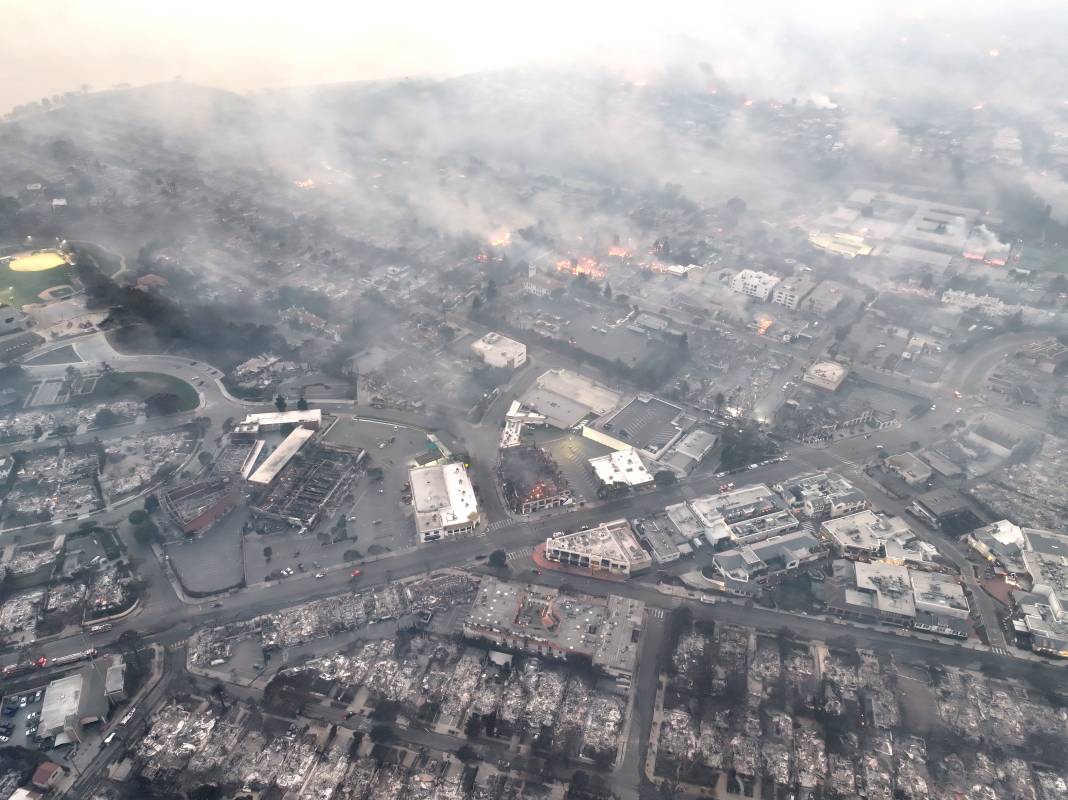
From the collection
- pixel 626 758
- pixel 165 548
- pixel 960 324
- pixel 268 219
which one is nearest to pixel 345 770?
pixel 626 758

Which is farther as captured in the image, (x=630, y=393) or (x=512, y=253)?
(x=512, y=253)

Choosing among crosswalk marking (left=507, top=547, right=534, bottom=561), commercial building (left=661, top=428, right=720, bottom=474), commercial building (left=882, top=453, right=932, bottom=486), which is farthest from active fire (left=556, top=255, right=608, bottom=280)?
crosswalk marking (left=507, top=547, right=534, bottom=561)

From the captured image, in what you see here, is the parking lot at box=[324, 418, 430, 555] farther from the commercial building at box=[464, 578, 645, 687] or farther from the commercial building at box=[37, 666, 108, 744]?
the commercial building at box=[37, 666, 108, 744]

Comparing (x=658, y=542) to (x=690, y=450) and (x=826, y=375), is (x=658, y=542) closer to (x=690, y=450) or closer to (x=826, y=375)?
(x=690, y=450)

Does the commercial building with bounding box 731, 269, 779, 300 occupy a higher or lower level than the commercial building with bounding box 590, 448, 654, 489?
higher

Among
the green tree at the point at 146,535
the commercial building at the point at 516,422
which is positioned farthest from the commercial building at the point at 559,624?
the green tree at the point at 146,535

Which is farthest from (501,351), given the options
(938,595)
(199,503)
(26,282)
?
(26,282)

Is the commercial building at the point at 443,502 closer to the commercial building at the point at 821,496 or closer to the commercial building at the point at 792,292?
the commercial building at the point at 821,496

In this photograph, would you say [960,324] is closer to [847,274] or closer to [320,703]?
[847,274]
